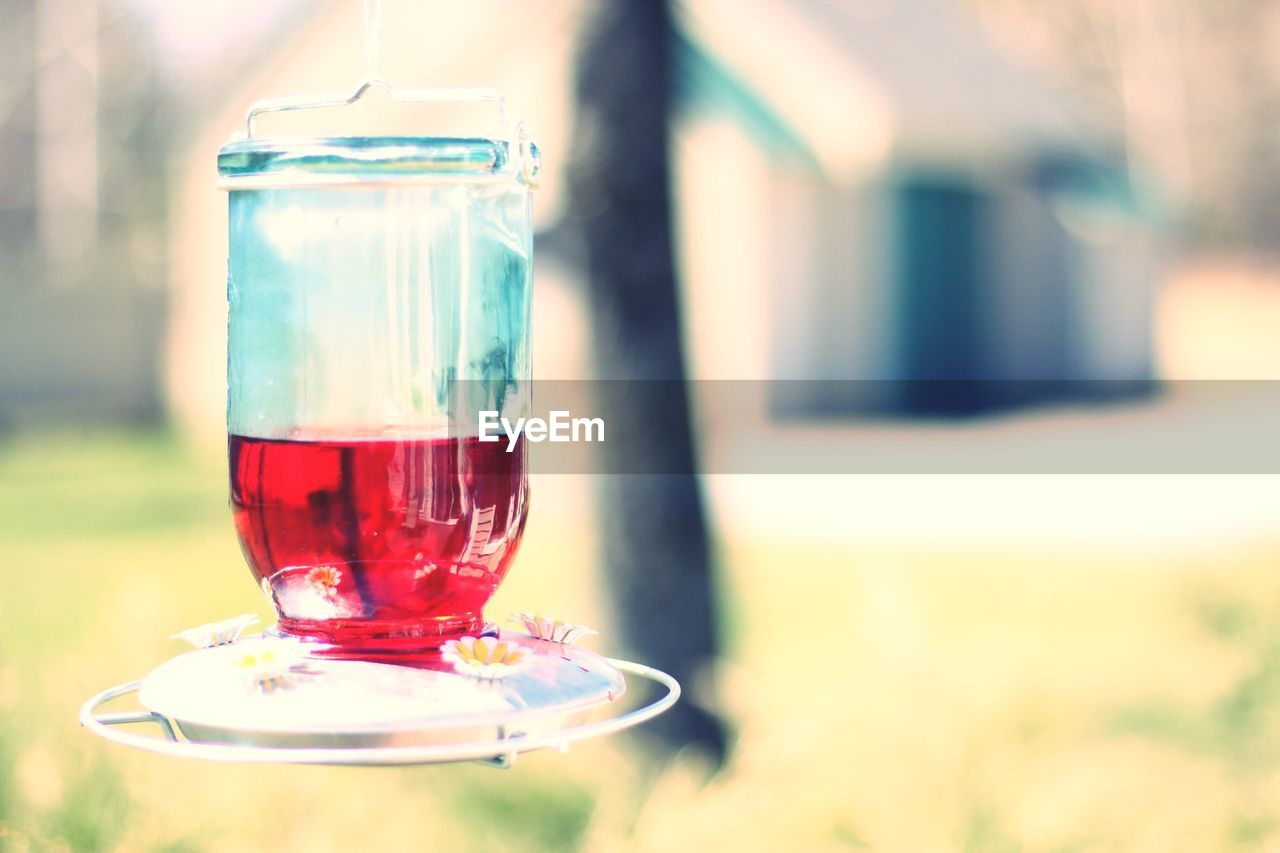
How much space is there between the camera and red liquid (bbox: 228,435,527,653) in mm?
2090

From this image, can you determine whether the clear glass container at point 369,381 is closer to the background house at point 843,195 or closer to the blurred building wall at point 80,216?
the background house at point 843,195

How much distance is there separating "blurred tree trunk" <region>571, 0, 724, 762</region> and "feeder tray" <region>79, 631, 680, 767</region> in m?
3.70

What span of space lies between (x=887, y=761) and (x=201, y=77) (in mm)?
28873

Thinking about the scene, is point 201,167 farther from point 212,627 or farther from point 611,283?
point 212,627

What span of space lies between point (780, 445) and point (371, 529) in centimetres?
1477

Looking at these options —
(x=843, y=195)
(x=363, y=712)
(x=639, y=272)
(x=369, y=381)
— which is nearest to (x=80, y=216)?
(x=843, y=195)

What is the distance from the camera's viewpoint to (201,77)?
30.5 metres

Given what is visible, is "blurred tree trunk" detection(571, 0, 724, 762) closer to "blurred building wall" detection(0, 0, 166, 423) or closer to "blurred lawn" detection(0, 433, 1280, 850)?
"blurred lawn" detection(0, 433, 1280, 850)

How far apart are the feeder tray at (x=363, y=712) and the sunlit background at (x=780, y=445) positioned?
215 cm

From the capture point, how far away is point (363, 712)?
5.80ft

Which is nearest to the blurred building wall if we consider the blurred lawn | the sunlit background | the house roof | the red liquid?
the sunlit background

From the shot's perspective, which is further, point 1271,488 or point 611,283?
point 1271,488

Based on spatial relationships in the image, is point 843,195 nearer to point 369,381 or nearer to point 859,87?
point 859,87

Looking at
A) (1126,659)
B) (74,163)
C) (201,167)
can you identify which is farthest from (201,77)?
(1126,659)
